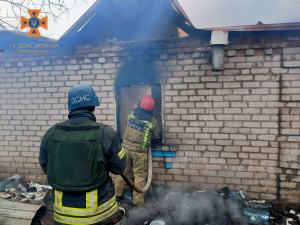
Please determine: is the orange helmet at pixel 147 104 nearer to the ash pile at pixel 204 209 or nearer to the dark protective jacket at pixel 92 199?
the ash pile at pixel 204 209

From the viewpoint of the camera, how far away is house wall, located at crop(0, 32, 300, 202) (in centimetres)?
417

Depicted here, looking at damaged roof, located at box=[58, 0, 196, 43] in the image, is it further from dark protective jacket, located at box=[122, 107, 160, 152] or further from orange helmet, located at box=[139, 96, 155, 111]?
A: dark protective jacket, located at box=[122, 107, 160, 152]

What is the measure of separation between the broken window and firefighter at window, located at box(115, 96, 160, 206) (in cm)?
51

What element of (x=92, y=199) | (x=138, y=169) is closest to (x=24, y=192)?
(x=138, y=169)

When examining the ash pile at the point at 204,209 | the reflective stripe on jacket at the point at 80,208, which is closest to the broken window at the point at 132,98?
the ash pile at the point at 204,209

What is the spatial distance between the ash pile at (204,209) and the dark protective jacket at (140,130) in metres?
1.03

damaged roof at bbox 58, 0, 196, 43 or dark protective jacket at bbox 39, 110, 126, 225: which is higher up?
damaged roof at bbox 58, 0, 196, 43

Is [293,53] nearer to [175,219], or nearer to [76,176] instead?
[175,219]

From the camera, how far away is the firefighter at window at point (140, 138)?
4246mm

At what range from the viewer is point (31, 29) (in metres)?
5.71

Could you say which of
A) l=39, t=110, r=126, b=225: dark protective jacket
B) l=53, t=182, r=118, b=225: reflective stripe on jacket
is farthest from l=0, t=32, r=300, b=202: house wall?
l=53, t=182, r=118, b=225: reflective stripe on jacket

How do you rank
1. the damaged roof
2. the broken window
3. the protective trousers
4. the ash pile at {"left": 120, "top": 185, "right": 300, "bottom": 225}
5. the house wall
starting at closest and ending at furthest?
the ash pile at {"left": 120, "top": 185, "right": 300, "bottom": 225} < the house wall < the protective trousers < the damaged roof < the broken window

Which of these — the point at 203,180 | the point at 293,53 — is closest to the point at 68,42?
the point at 203,180

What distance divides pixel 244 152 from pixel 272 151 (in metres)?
0.50
